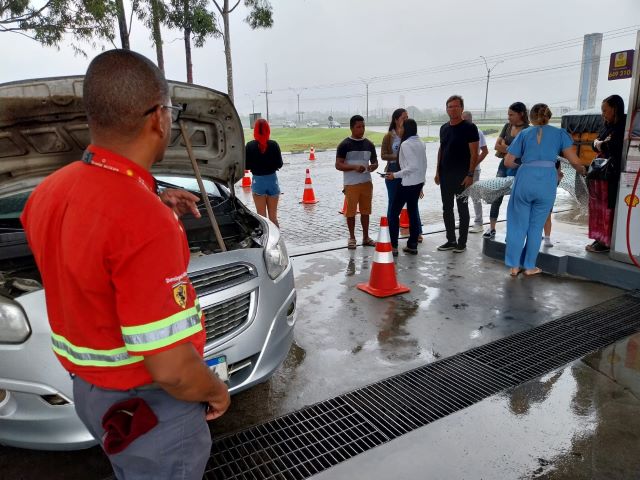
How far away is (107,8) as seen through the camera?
472 inches

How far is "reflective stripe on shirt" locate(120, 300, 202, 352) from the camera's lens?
3.81 feet

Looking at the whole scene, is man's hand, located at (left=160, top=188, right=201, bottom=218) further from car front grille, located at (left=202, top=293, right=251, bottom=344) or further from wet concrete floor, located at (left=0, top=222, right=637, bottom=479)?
wet concrete floor, located at (left=0, top=222, right=637, bottom=479)

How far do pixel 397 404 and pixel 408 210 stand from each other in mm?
3591

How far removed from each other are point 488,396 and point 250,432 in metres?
1.53

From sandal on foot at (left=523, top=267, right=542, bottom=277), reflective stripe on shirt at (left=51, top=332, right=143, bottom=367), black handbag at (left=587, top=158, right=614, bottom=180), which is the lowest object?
sandal on foot at (left=523, top=267, right=542, bottom=277)

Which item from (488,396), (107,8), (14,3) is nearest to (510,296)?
(488,396)

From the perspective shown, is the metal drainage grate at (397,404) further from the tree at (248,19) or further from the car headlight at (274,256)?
the tree at (248,19)

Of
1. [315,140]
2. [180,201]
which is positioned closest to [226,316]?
[180,201]

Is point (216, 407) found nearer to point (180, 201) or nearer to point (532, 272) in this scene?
point (180, 201)

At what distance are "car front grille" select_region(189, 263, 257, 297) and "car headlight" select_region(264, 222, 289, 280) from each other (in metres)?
0.16

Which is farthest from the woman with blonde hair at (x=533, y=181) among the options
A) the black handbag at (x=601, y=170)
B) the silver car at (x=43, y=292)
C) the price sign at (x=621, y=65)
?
the silver car at (x=43, y=292)

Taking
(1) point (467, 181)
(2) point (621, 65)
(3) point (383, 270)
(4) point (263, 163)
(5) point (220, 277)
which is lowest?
(3) point (383, 270)

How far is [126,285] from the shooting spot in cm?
114

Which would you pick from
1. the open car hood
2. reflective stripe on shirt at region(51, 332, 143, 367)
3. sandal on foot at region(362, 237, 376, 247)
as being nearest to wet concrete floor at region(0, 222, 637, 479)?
sandal on foot at region(362, 237, 376, 247)
